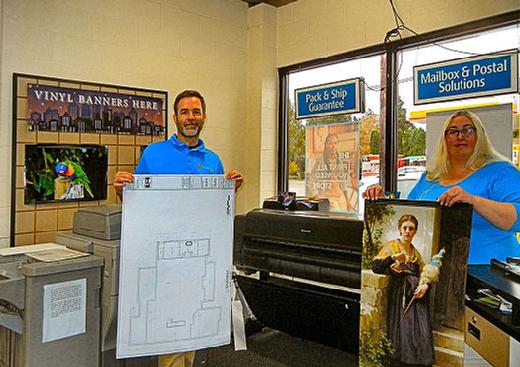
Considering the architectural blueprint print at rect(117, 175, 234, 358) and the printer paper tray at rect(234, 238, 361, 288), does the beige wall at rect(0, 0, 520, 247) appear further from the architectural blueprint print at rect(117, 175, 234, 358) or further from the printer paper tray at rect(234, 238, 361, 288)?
the architectural blueprint print at rect(117, 175, 234, 358)

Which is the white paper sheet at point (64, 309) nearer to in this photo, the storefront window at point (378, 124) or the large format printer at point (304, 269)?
the large format printer at point (304, 269)

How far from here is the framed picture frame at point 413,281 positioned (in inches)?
76.1

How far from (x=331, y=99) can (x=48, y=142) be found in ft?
7.77

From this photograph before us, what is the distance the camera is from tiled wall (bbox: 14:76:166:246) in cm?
326

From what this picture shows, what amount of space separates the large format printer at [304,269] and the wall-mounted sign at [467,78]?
118cm

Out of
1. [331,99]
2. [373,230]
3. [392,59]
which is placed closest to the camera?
[373,230]

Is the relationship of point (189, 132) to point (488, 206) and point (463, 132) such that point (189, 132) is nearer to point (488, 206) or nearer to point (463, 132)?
point (463, 132)

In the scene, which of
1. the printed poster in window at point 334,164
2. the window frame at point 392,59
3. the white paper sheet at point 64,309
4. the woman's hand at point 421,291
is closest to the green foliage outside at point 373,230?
the woman's hand at point 421,291

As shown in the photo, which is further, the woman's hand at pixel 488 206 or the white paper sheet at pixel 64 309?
the white paper sheet at pixel 64 309

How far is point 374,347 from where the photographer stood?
2.15 metres

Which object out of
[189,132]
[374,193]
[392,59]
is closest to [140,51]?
[189,132]

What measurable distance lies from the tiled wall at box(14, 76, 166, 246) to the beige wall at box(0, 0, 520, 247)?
0.07 m

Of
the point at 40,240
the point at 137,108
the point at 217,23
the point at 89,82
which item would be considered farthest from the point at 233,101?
the point at 40,240

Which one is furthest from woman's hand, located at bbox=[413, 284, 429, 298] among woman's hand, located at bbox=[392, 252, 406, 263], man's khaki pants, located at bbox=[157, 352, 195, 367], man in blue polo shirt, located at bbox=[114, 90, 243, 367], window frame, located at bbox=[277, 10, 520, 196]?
window frame, located at bbox=[277, 10, 520, 196]
